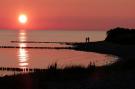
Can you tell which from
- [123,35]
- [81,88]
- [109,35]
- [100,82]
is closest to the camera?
[81,88]

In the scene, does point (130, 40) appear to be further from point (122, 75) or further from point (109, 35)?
point (122, 75)

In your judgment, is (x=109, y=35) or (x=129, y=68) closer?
(x=129, y=68)

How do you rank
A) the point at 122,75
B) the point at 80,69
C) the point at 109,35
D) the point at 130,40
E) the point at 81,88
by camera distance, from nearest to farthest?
the point at 81,88 → the point at 122,75 → the point at 80,69 → the point at 130,40 → the point at 109,35

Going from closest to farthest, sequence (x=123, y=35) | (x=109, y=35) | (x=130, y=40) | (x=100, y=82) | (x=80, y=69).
A: (x=100, y=82) → (x=80, y=69) → (x=130, y=40) → (x=123, y=35) → (x=109, y=35)

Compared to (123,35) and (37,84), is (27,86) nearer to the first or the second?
(37,84)

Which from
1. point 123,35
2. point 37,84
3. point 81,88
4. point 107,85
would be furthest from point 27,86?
point 123,35

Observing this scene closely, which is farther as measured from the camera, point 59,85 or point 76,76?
point 76,76

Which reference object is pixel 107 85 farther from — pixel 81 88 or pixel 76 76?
pixel 76 76

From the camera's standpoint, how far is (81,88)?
17312 millimetres

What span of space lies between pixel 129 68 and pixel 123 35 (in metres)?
65.4

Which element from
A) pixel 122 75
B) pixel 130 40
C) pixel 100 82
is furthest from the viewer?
pixel 130 40

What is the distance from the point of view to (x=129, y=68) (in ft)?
76.5

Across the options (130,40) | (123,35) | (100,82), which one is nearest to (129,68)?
(100,82)

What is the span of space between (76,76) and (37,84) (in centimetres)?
312
